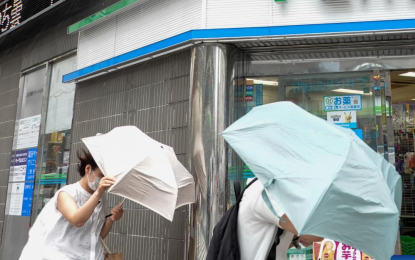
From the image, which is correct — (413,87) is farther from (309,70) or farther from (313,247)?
(313,247)

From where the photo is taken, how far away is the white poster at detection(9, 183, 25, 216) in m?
7.94

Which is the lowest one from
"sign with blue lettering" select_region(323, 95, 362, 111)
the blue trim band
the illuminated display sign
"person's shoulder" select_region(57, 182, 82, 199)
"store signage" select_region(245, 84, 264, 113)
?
"person's shoulder" select_region(57, 182, 82, 199)

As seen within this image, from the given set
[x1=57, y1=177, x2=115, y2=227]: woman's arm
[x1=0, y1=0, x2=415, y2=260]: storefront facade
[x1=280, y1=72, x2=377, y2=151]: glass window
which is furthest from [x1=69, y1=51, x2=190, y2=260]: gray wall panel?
[x1=57, y1=177, x2=115, y2=227]: woman's arm

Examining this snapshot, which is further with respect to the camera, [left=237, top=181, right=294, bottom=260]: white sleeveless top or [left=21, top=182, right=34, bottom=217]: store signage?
[left=21, top=182, right=34, bottom=217]: store signage

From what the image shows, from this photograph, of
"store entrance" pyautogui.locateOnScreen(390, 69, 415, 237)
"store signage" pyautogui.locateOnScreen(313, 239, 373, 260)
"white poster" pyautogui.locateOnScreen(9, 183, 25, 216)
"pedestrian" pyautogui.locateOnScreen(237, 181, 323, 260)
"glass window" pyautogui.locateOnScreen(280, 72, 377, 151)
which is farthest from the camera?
"white poster" pyautogui.locateOnScreen(9, 183, 25, 216)

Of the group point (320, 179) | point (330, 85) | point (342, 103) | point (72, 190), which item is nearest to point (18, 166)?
point (72, 190)

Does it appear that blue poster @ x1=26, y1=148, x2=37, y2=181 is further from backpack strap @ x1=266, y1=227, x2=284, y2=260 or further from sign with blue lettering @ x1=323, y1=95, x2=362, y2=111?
backpack strap @ x1=266, y1=227, x2=284, y2=260

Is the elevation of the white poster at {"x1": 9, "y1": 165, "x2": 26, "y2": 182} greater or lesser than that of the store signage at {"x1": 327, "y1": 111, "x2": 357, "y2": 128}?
lesser

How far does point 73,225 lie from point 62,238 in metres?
0.13

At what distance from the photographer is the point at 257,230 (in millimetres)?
2258

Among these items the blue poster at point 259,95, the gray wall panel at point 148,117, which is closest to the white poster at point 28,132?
the gray wall panel at point 148,117

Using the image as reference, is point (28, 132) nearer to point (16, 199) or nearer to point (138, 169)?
point (16, 199)

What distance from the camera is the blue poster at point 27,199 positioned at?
7.65 m

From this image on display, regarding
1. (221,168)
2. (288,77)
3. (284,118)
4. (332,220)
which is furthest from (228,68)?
(332,220)
